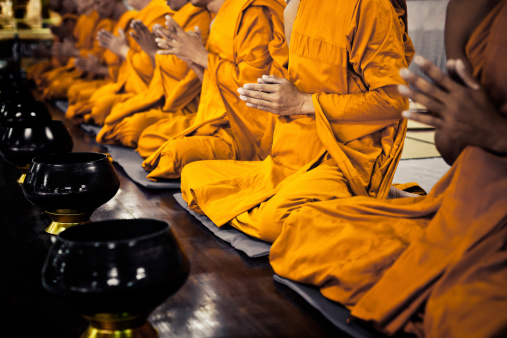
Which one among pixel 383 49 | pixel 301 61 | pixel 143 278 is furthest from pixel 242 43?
pixel 143 278

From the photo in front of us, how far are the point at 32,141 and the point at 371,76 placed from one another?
1241 millimetres

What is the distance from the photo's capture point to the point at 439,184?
1.50 metres

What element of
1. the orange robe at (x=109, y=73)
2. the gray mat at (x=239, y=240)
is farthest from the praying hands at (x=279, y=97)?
the orange robe at (x=109, y=73)

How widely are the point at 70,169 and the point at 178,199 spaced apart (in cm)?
97

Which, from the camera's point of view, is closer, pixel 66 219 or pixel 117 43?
pixel 66 219

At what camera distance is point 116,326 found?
111cm

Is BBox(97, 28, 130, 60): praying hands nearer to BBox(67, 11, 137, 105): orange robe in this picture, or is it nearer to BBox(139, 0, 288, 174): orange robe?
BBox(67, 11, 137, 105): orange robe

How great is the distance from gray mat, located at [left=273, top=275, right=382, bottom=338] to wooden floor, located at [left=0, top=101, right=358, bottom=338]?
0.06 feet

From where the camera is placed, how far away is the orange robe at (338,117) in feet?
6.38

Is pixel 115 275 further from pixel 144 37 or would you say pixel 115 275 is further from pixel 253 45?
pixel 144 37

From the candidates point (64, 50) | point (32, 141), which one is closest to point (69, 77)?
point (64, 50)

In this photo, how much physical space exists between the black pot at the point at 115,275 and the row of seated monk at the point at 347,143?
556 millimetres

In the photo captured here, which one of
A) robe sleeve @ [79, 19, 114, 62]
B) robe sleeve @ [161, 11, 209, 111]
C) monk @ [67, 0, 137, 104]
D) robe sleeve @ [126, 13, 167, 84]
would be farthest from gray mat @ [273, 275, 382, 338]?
robe sleeve @ [79, 19, 114, 62]

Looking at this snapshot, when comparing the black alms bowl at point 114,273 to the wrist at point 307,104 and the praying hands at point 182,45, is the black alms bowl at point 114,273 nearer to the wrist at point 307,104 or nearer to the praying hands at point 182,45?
the wrist at point 307,104
